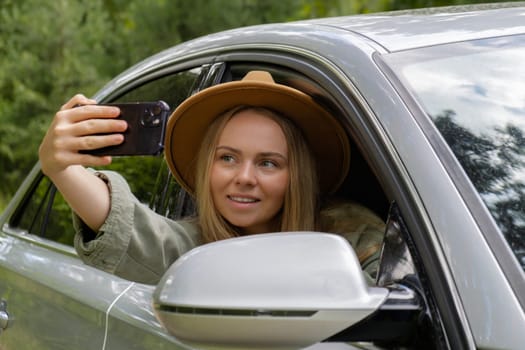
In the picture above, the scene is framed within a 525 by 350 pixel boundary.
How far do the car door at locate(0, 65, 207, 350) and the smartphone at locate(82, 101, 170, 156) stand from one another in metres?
0.39

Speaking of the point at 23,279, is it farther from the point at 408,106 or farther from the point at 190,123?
the point at 408,106

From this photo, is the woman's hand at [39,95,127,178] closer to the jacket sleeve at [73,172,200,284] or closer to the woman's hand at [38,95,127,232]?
the woman's hand at [38,95,127,232]

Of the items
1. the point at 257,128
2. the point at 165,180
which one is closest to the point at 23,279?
the point at 165,180

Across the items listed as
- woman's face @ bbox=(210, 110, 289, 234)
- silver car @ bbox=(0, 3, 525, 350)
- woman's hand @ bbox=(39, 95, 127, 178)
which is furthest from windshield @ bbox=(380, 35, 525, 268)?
woman's hand @ bbox=(39, 95, 127, 178)

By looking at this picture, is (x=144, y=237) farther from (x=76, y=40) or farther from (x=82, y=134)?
(x=76, y=40)

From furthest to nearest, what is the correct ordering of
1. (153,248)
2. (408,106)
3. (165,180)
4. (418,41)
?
(165,180) → (153,248) → (418,41) → (408,106)

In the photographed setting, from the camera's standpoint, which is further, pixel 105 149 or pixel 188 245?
pixel 188 245

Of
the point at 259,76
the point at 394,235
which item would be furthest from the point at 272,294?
the point at 259,76

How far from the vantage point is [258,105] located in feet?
8.26

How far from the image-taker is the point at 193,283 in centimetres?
167

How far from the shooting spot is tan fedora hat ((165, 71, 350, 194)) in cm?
242

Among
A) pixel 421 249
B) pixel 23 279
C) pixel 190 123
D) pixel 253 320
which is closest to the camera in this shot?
pixel 253 320

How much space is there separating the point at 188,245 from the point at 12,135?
388 inches

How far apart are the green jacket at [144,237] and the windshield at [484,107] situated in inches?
15.3
